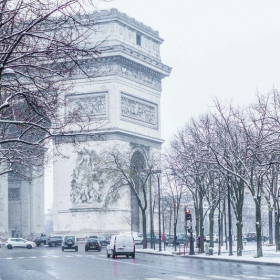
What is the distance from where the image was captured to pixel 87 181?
81.0 m

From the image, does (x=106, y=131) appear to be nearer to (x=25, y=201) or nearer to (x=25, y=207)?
(x=25, y=201)

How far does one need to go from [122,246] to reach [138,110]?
33792 millimetres

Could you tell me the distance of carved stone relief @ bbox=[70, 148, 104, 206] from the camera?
263ft

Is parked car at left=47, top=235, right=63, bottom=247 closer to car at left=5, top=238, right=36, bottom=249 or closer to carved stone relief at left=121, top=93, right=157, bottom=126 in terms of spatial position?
car at left=5, top=238, right=36, bottom=249

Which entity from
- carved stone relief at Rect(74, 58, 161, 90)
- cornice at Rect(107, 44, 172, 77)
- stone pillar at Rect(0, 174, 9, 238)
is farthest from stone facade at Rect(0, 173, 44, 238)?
cornice at Rect(107, 44, 172, 77)

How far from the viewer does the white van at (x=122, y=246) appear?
5250cm

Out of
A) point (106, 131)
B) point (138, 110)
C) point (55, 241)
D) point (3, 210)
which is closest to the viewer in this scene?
point (106, 131)

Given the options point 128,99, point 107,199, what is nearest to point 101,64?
point 128,99

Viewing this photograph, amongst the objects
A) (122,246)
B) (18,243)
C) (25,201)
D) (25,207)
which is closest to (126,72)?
(18,243)

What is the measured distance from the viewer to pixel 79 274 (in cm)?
3328

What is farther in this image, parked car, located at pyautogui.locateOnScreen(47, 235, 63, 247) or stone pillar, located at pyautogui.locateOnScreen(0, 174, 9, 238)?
stone pillar, located at pyautogui.locateOnScreen(0, 174, 9, 238)

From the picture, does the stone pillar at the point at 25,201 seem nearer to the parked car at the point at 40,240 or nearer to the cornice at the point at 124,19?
the parked car at the point at 40,240

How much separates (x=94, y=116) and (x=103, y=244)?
12.4 metres

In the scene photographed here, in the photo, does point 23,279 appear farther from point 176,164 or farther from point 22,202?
point 22,202
